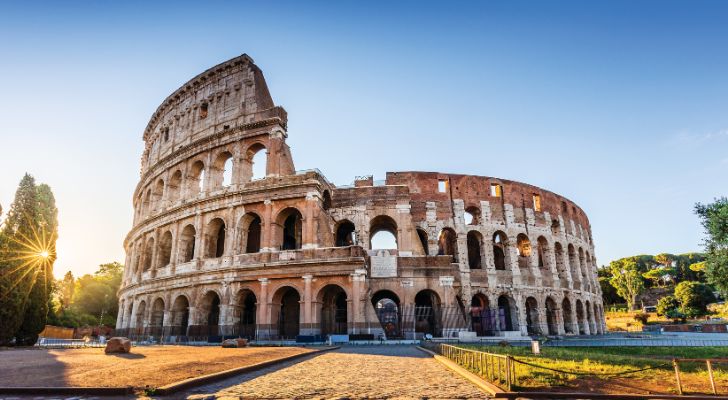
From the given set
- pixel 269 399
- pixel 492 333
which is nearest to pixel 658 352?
pixel 492 333

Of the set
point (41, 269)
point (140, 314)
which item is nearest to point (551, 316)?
point (140, 314)

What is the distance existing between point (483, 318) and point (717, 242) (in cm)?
1465

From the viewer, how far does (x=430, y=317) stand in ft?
83.0

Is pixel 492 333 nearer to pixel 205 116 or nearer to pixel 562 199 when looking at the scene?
pixel 562 199

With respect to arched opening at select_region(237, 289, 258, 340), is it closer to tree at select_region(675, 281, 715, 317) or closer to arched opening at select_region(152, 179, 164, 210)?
arched opening at select_region(152, 179, 164, 210)

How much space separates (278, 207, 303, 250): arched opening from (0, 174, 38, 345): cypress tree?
40.3 feet

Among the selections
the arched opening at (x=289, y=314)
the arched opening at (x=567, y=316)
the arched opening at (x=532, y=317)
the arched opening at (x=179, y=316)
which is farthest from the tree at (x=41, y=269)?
the arched opening at (x=567, y=316)

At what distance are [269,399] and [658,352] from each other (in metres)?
14.5

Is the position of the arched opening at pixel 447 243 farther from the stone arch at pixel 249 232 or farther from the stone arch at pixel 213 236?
the stone arch at pixel 213 236

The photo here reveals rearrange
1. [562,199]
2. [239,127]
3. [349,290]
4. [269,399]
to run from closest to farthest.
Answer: [269,399] < [349,290] < [239,127] < [562,199]

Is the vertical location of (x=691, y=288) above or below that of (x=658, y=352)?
above

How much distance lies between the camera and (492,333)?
26.2 meters

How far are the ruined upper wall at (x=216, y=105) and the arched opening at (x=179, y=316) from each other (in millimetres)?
10897

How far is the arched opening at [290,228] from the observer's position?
2369 cm
